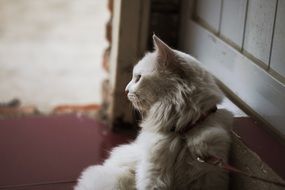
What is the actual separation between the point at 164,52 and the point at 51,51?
2.46 m

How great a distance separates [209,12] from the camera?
2.23 m

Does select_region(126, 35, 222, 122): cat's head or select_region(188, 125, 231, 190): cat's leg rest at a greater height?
select_region(126, 35, 222, 122): cat's head

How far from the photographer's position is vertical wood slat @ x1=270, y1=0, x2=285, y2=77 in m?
1.58

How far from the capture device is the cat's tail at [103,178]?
1.63 m

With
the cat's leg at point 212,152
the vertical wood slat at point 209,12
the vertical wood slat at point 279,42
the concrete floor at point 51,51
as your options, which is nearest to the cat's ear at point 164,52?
the cat's leg at point 212,152

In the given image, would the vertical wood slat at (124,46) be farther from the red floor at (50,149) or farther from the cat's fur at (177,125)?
the cat's fur at (177,125)

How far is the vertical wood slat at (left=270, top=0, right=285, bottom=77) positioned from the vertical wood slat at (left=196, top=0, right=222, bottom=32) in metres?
0.52

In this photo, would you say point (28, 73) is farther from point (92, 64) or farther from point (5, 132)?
point (5, 132)

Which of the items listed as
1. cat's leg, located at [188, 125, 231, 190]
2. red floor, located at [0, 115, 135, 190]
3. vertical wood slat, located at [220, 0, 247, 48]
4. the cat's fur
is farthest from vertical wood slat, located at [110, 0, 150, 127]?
cat's leg, located at [188, 125, 231, 190]

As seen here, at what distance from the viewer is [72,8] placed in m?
4.84

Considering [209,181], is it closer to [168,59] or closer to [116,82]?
[168,59]

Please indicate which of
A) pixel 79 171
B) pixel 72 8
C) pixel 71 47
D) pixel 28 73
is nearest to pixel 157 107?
pixel 79 171

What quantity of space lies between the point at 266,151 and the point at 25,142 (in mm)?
1336

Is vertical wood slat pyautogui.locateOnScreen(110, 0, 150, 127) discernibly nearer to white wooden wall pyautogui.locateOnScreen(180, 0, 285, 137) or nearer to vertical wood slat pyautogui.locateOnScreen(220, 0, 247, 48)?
white wooden wall pyautogui.locateOnScreen(180, 0, 285, 137)
